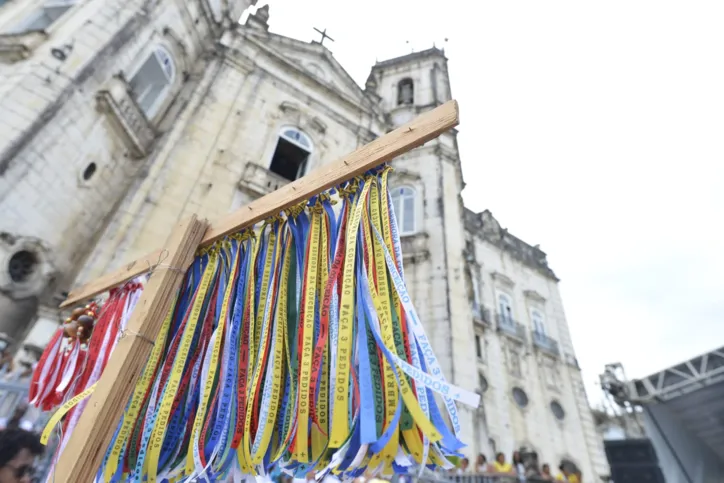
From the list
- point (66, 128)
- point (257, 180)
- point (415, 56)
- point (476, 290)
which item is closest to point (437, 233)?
point (257, 180)

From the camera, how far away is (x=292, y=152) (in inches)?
496

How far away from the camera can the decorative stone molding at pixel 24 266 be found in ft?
21.3

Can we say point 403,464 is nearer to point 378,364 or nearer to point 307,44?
point 378,364

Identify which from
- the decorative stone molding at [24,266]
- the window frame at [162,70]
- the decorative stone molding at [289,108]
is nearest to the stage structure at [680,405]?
the decorative stone molding at [289,108]

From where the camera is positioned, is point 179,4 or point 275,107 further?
point 275,107

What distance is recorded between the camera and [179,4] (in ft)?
34.6

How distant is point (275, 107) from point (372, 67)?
32.4 ft

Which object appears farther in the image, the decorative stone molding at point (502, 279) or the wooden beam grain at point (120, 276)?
the decorative stone molding at point (502, 279)

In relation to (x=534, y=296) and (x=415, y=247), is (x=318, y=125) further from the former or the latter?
(x=534, y=296)

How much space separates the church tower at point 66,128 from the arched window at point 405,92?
1048 centimetres

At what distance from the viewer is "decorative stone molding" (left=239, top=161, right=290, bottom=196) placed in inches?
401

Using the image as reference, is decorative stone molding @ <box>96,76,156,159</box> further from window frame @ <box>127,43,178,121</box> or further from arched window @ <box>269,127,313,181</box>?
arched window @ <box>269,127,313,181</box>

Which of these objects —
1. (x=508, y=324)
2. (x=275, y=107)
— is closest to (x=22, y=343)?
A: (x=275, y=107)

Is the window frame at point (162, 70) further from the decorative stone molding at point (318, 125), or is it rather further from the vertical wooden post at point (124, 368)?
the vertical wooden post at point (124, 368)
